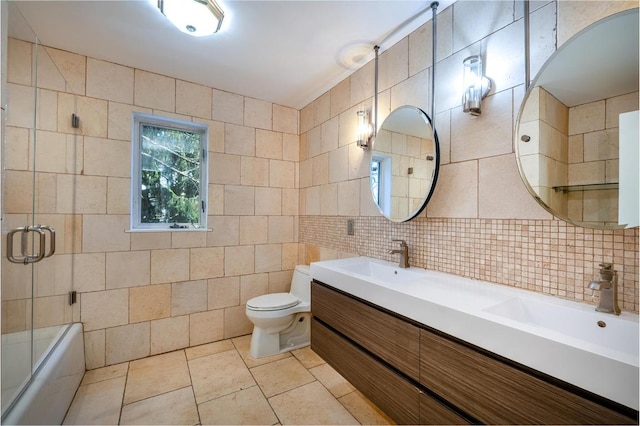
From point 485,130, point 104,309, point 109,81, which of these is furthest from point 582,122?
point 104,309

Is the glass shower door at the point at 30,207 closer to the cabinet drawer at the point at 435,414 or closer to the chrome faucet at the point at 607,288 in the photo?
the cabinet drawer at the point at 435,414

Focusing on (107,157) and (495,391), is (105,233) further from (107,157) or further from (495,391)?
(495,391)

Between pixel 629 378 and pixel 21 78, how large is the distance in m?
2.68

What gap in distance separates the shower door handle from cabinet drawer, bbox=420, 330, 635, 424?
1.95 metres

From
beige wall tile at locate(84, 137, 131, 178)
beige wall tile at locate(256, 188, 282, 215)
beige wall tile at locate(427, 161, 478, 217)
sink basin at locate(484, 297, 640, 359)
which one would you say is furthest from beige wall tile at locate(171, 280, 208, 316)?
sink basin at locate(484, 297, 640, 359)

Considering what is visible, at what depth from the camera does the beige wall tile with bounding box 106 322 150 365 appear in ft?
7.13

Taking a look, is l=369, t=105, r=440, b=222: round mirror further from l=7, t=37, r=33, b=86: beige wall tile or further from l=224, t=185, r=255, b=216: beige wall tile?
l=7, t=37, r=33, b=86: beige wall tile

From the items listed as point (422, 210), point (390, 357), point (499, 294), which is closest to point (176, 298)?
point (390, 357)

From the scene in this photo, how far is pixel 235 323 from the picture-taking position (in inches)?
105

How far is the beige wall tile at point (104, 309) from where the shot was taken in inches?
82.3

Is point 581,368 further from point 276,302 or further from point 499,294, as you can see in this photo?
point 276,302

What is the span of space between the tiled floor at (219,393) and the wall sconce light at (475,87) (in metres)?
1.80

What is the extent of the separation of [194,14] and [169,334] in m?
2.41

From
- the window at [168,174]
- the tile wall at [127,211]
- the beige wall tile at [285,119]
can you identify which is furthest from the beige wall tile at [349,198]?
the window at [168,174]
